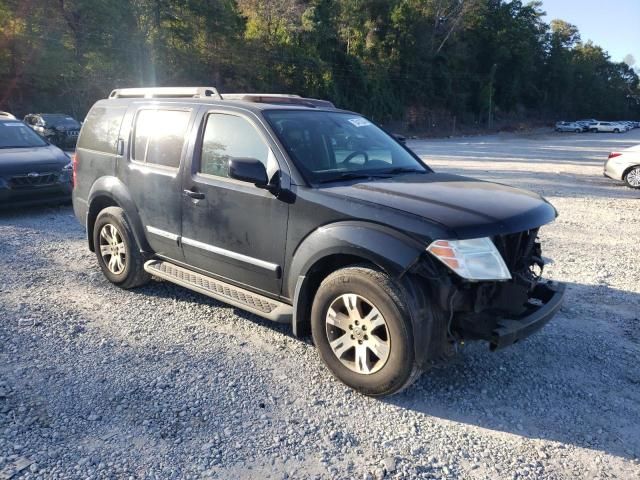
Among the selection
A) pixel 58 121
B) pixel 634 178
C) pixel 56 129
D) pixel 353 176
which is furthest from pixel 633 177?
pixel 58 121

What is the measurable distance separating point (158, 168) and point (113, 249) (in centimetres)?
115

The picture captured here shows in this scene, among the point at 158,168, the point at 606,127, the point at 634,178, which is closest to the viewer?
the point at 158,168

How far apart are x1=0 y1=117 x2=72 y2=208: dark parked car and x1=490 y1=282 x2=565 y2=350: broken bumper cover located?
26.1 feet

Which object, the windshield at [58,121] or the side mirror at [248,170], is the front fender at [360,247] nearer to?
the side mirror at [248,170]

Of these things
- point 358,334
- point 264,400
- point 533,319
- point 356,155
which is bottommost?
point 264,400

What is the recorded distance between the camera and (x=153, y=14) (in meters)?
37.2

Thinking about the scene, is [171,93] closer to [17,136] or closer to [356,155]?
[356,155]

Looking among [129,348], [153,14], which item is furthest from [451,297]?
[153,14]

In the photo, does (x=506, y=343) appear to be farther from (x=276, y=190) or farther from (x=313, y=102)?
(x=313, y=102)

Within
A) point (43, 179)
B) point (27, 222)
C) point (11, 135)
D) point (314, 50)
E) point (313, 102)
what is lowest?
point (27, 222)

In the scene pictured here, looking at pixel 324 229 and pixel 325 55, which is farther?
pixel 325 55

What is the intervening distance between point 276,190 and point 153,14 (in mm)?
38542

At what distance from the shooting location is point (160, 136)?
16.3 ft

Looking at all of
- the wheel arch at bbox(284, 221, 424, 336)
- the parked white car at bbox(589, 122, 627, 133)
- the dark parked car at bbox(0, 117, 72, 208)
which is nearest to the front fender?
the wheel arch at bbox(284, 221, 424, 336)
